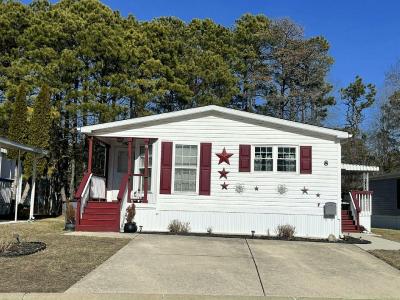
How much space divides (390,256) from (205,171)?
6.66 meters

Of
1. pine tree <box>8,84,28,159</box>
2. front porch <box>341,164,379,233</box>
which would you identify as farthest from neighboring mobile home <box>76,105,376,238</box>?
pine tree <box>8,84,28,159</box>

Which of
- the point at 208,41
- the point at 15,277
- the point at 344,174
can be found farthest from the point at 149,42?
the point at 15,277

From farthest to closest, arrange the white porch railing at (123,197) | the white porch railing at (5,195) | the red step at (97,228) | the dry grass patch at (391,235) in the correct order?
the white porch railing at (5,195), the dry grass patch at (391,235), the white porch railing at (123,197), the red step at (97,228)

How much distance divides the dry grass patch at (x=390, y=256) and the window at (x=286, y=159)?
4.60 metres

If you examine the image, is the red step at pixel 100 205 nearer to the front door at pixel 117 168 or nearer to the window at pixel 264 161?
the front door at pixel 117 168

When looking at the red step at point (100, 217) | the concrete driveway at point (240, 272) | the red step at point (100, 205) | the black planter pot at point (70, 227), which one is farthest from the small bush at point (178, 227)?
the concrete driveway at point (240, 272)

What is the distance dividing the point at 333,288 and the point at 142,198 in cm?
959

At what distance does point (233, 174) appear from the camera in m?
16.4

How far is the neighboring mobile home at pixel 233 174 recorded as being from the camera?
53.1ft

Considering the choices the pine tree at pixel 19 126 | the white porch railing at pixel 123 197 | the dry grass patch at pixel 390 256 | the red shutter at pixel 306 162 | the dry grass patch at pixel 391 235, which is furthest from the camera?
the pine tree at pixel 19 126

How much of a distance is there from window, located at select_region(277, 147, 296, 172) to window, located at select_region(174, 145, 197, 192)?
9.30 ft

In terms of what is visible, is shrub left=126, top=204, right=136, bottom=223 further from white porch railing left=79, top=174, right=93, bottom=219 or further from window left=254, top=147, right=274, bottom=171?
window left=254, top=147, right=274, bottom=171

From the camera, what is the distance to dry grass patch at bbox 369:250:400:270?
10649 mm

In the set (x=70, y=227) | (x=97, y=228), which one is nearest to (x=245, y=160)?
(x=97, y=228)
